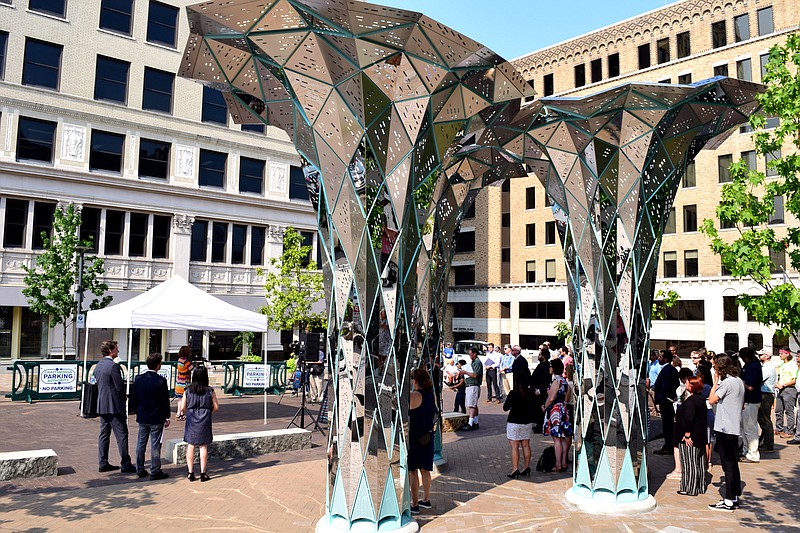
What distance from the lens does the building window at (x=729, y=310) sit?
3588cm

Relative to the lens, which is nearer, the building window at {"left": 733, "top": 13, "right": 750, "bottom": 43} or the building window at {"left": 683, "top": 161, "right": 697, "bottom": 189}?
the building window at {"left": 733, "top": 13, "right": 750, "bottom": 43}

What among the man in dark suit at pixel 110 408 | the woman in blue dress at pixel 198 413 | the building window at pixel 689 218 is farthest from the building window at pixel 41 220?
the building window at pixel 689 218

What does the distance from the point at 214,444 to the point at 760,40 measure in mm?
36551

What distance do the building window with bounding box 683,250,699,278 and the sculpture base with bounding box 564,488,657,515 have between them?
1290 inches

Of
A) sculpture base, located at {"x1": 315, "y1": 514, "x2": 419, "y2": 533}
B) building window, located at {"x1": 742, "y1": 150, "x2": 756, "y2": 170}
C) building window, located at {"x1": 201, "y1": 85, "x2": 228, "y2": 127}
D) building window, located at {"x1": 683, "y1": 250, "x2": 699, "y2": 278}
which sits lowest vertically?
sculpture base, located at {"x1": 315, "y1": 514, "x2": 419, "y2": 533}

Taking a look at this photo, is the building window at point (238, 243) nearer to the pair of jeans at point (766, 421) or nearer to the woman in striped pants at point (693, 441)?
the pair of jeans at point (766, 421)

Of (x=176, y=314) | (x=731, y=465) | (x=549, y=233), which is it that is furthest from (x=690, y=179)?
(x=731, y=465)

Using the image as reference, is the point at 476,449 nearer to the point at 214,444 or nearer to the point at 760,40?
the point at 214,444

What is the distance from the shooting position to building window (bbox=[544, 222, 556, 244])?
4432 centimetres

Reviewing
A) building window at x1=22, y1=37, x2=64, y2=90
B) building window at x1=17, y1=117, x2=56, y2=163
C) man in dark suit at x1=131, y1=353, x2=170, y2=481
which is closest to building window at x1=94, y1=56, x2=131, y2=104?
building window at x1=22, y1=37, x2=64, y2=90

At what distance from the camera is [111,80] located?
3105 cm

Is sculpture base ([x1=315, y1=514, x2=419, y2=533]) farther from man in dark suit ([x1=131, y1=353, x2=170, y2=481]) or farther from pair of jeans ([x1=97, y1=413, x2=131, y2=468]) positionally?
pair of jeans ([x1=97, y1=413, x2=131, y2=468])

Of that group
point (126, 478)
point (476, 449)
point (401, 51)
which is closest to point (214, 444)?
point (126, 478)

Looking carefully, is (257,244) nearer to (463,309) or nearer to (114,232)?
(114,232)
